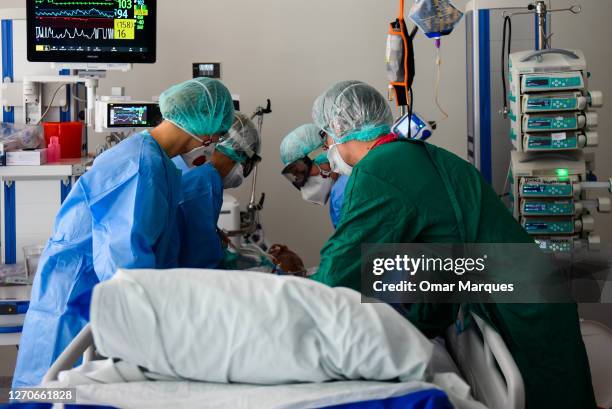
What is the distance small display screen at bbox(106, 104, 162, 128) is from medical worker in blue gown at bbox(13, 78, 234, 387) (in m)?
0.73

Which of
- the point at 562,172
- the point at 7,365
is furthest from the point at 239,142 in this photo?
the point at 7,365

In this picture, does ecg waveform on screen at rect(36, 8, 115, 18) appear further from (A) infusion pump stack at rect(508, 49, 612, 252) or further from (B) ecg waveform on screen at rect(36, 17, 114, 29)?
(A) infusion pump stack at rect(508, 49, 612, 252)

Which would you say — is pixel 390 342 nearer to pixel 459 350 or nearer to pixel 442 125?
pixel 459 350

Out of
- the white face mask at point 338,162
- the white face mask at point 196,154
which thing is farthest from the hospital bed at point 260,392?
the white face mask at point 196,154

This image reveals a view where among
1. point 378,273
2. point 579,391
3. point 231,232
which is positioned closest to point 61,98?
point 231,232

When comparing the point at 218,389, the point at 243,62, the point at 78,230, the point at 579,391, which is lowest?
the point at 579,391

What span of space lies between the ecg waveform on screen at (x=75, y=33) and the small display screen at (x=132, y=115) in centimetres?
38

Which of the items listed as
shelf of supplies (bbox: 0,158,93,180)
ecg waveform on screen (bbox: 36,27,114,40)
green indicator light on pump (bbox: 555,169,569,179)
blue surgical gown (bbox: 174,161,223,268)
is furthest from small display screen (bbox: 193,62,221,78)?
green indicator light on pump (bbox: 555,169,569,179)

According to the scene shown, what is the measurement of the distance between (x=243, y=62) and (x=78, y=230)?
2733mm

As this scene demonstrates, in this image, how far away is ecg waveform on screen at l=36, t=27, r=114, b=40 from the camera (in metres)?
3.48

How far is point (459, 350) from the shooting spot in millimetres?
1911

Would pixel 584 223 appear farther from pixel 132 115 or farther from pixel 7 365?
pixel 7 365

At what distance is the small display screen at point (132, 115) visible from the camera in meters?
3.36

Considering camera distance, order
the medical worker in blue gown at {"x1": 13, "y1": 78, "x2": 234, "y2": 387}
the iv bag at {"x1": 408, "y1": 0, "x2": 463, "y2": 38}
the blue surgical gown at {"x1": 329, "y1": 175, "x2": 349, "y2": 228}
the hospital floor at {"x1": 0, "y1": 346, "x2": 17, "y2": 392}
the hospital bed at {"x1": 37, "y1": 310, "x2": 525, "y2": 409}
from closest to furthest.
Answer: the hospital bed at {"x1": 37, "y1": 310, "x2": 525, "y2": 409}, the medical worker in blue gown at {"x1": 13, "y1": 78, "x2": 234, "y2": 387}, the iv bag at {"x1": 408, "y1": 0, "x2": 463, "y2": 38}, the blue surgical gown at {"x1": 329, "y1": 175, "x2": 349, "y2": 228}, the hospital floor at {"x1": 0, "y1": 346, "x2": 17, "y2": 392}
